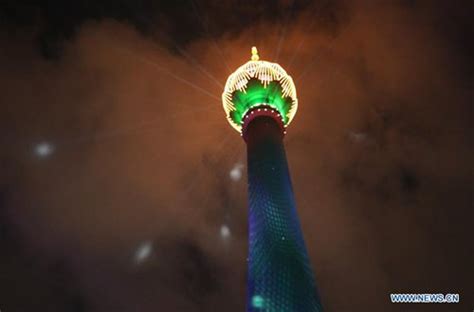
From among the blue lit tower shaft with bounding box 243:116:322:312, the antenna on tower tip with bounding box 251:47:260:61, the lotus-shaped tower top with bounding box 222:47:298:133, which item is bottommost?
the blue lit tower shaft with bounding box 243:116:322:312

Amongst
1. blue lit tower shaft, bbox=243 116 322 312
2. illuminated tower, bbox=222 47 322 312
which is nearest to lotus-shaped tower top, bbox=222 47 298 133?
illuminated tower, bbox=222 47 322 312

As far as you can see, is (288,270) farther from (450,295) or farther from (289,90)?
(289,90)

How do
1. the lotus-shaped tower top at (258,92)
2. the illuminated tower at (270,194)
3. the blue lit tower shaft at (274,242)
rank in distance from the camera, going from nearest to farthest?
1. the blue lit tower shaft at (274,242)
2. the illuminated tower at (270,194)
3. the lotus-shaped tower top at (258,92)

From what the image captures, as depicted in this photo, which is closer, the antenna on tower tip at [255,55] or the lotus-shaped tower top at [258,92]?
the lotus-shaped tower top at [258,92]

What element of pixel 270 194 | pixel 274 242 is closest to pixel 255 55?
pixel 270 194

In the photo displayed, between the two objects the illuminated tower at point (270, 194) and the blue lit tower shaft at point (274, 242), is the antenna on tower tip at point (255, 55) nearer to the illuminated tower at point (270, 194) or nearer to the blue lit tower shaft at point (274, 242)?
the illuminated tower at point (270, 194)

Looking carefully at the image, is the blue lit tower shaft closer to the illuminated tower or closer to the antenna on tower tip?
the illuminated tower

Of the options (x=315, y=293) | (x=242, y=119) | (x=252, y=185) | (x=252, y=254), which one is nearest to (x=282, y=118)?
(x=242, y=119)

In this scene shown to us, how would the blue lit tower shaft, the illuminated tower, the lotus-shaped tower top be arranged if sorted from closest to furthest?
the blue lit tower shaft, the illuminated tower, the lotus-shaped tower top

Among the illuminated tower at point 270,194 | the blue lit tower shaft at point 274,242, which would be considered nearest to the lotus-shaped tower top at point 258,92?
the illuminated tower at point 270,194
